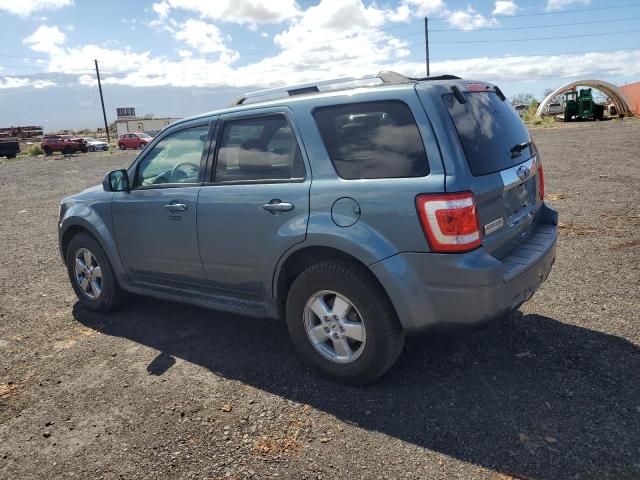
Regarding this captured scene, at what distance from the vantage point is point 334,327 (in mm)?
3412

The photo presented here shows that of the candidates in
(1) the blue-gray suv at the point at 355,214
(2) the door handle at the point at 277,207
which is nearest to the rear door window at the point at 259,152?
(1) the blue-gray suv at the point at 355,214

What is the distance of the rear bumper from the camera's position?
9.60ft

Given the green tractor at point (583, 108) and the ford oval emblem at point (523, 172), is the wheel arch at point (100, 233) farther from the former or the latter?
the green tractor at point (583, 108)

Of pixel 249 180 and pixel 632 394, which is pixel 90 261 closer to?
pixel 249 180

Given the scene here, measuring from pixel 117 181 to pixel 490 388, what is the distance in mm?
3507

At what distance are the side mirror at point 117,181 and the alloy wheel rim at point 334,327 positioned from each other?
2204 mm

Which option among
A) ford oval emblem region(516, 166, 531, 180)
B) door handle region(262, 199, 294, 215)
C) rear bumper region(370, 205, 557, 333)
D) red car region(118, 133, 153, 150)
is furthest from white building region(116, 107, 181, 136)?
rear bumper region(370, 205, 557, 333)

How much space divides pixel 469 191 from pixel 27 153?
150 ft

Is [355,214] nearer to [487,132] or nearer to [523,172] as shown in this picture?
[487,132]

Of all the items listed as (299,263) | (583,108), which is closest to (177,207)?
(299,263)

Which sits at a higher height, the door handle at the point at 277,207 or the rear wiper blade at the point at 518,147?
the rear wiper blade at the point at 518,147

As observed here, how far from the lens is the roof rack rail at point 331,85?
346 centimetres

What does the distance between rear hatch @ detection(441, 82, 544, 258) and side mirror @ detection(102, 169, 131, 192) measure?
2.90 metres

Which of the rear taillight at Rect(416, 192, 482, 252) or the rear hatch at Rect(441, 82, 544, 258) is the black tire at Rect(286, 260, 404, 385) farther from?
the rear hatch at Rect(441, 82, 544, 258)
